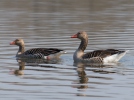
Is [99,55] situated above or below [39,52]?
above

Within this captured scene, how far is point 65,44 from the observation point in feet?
82.0

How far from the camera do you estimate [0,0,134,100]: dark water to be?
16.0 m

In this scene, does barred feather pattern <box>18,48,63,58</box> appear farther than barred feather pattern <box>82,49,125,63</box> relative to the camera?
Yes

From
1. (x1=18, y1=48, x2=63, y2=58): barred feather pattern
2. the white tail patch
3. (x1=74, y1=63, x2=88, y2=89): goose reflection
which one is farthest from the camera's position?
(x1=18, y1=48, x2=63, y2=58): barred feather pattern

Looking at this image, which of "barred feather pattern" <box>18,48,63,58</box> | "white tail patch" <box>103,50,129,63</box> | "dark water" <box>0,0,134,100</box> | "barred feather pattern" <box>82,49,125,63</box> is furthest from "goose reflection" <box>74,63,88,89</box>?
"barred feather pattern" <box>18,48,63,58</box>

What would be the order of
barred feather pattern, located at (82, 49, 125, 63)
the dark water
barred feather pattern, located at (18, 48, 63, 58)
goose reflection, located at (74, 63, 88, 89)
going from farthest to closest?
barred feather pattern, located at (18, 48, 63, 58)
barred feather pattern, located at (82, 49, 125, 63)
goose reflection, located at (74, 63, 88, 89)
the dark water

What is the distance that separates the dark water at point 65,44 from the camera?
1595cm

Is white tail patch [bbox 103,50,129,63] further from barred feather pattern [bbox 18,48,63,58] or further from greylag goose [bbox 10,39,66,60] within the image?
barred feather pattern [bbox 18,48,63,58]

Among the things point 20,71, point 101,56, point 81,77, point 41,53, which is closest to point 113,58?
point 101,56

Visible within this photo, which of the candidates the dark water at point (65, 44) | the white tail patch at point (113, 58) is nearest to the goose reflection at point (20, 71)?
the dark water at point (65, 44)

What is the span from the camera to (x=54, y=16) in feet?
124

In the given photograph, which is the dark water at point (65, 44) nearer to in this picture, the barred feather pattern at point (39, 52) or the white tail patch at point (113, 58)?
the white tail patch at point (113, 58)

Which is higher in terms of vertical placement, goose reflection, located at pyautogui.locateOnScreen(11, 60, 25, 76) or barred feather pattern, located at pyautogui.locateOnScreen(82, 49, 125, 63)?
barred feather pattern, located at pyautogui.locateOnScreen(82, 49, 125, 63)

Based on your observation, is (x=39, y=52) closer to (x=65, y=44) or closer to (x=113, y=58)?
(x=65, y=44)
